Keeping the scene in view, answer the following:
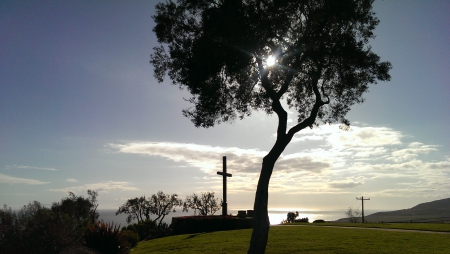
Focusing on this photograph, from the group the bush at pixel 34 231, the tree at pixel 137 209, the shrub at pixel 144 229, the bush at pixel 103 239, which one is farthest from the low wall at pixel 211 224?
the tree at pixel 137 209

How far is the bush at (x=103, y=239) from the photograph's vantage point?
18406 millimetres

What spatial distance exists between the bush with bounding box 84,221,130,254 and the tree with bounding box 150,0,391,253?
756 cm

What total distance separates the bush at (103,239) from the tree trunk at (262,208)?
27.7 feet

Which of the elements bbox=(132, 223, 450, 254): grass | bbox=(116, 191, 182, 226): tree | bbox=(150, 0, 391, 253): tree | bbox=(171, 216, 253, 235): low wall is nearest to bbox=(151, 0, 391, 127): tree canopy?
bbox=(150, 0, 391, 253): tree

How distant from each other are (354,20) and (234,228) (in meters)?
20.0

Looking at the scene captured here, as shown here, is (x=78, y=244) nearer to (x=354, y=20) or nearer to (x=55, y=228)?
(x=55, y=228)

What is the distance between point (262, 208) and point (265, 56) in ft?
21.6

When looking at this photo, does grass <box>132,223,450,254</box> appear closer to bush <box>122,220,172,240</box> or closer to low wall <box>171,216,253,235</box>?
low wall <box>171,216,253,235</box>

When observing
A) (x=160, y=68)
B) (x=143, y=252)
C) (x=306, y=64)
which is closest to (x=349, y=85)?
(x=306, y=64)

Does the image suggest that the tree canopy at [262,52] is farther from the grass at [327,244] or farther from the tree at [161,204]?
the tree at [161,204]

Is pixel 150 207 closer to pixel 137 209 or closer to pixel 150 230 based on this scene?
pixel 137 209

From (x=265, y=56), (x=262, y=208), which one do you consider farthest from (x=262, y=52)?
(x=262, y=208)

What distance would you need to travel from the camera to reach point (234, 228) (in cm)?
3050

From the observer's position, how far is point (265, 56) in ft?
53.1
